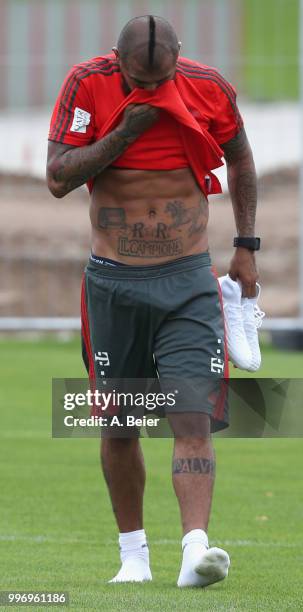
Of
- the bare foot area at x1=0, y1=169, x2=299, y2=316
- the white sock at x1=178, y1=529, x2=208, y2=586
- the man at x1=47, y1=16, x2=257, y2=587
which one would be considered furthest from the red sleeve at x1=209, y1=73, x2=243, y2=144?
the bare foot area at x1=0, y1=169, x2=299, y2=316

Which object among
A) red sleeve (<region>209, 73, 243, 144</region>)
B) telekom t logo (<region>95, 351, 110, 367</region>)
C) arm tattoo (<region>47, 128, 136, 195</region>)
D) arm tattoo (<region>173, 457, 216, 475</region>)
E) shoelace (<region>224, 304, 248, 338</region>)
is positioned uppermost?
red sleeve (<region>209, 73, 243, 144</region>)

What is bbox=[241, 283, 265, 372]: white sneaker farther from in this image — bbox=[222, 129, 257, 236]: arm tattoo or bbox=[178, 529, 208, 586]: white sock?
bbox=[178, 529, 208, 586]: white sock

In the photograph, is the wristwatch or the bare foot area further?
the bare foot area

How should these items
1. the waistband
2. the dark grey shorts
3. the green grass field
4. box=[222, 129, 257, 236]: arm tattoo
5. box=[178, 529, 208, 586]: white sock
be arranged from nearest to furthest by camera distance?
box=[178, 529, 208, 586]: white sock
the green grass field
the dark grey shorts
the waistband
box=[222, 129, 257, 236]: arm tattoo

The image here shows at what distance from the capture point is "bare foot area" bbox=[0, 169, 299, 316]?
21.0m

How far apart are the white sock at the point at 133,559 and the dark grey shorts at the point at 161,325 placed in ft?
1.91

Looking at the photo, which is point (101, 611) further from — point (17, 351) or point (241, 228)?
point (17, 351)

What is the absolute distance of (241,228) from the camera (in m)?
7.13

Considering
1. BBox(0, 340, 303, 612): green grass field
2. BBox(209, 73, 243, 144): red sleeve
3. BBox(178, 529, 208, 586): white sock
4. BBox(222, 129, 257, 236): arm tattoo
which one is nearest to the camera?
BBox(178, 529, 208, 586): white sock

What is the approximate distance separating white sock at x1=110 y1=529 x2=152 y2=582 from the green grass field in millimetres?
82

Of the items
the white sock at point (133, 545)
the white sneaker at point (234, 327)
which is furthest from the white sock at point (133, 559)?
the white sneaker at point (234, 327)

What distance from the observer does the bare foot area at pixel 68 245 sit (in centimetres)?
2102

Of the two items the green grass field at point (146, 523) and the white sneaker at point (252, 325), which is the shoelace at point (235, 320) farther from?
the green grass field at point (146, 523)

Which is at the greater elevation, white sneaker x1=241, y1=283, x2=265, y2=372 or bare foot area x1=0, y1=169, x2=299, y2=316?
white sneaker x1=241, y1=283, x2=265, y2=372
